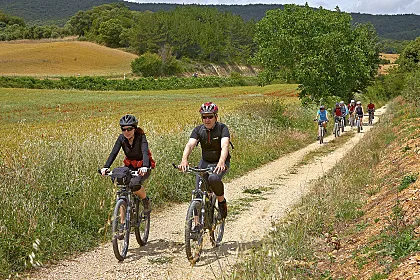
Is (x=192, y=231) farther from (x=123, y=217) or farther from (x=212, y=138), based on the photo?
(x=212, y=138)

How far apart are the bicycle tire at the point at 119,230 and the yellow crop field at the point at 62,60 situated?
77.6 m

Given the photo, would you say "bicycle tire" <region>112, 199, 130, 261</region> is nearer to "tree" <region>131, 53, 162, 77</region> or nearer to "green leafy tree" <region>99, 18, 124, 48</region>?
"tree" <region>131, 53, 162, 77</region>

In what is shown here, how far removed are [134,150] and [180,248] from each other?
1.72 m

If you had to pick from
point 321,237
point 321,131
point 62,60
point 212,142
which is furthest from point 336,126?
point 62,60

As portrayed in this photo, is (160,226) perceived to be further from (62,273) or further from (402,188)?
(402,188)

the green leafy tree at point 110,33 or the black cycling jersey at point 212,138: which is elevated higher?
the green leafy tree at point 110,33

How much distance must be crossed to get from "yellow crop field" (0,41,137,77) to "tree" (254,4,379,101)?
56.2 metres

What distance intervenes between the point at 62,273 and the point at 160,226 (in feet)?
8.97

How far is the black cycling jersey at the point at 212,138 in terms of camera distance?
7605mm

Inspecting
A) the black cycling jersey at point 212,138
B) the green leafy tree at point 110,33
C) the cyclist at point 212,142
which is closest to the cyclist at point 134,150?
the cyclist at point 212,142

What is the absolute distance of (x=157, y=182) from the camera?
11.3 metres

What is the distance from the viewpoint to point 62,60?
99.9 meters

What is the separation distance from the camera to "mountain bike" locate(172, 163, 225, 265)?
7.05 meters

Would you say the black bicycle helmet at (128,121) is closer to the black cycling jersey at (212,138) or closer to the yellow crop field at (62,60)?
the black cycling jersey at (212,138)
